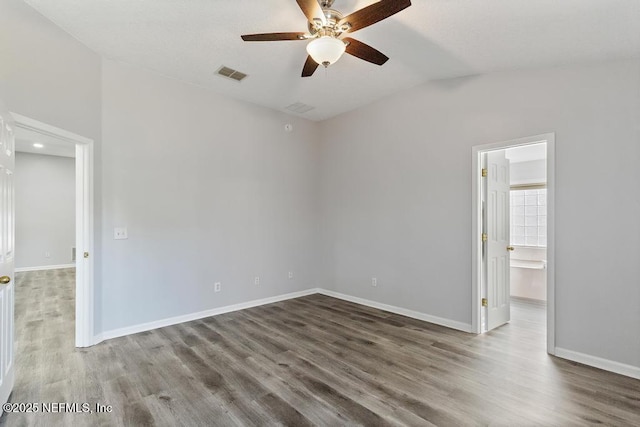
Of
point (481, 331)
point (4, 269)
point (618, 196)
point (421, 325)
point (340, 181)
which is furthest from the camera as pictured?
point (340, 181)

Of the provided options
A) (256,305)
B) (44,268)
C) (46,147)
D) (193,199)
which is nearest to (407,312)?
(256,305)

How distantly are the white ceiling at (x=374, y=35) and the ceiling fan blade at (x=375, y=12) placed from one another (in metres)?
0.41

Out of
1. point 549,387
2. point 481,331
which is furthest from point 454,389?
point 481,331

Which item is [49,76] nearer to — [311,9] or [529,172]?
[311,9]

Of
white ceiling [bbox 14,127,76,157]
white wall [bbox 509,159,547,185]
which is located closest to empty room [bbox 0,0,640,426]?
white wall [bbox 509,159,547,185]

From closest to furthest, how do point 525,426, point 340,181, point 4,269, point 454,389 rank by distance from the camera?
point 525,426 < point 4,269 < point 454,389 < point 340,181

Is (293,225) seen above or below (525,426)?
above

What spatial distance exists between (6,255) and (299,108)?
383 centimetres

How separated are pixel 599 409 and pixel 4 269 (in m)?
4.26

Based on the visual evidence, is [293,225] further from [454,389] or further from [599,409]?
[599,409]

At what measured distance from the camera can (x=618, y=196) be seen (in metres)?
2.72

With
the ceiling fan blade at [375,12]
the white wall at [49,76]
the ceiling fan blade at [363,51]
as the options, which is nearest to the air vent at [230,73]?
the white wall at [49,76]

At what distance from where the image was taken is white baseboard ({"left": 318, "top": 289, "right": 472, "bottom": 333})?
12.3 feet

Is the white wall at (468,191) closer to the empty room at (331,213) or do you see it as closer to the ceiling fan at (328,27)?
the empty room at (331,213)
